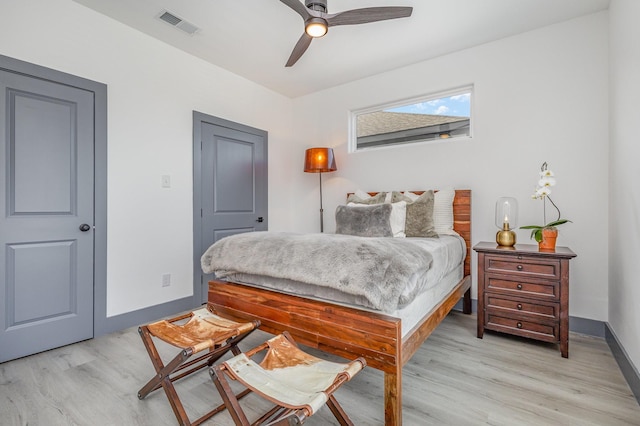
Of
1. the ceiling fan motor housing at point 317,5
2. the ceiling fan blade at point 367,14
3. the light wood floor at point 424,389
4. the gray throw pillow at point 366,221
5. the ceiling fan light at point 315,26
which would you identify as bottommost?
the light wood floor at point 424,389

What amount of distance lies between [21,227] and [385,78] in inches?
143

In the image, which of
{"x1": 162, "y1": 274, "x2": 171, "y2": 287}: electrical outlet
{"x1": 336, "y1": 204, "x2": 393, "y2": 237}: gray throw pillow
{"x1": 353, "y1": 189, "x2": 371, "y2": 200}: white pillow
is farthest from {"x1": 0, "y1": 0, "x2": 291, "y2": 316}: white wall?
{"x1": 353, "y1": 189, "x2": 371, "y2": 200}: white pillow

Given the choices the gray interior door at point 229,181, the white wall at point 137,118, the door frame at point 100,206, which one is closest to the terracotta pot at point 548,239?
the gray interior door at point 229,181

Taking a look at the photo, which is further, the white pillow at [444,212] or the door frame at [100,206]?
the white pillow at [444,212]

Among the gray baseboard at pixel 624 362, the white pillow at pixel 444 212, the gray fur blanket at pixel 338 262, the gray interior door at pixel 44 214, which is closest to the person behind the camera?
the gray fur blanket at pixel 338 262

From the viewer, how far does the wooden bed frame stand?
1.41 m

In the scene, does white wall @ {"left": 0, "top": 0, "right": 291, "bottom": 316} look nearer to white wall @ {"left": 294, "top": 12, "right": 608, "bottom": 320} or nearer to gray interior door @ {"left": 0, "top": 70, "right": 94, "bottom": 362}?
gray interior door @ {"left": 0, "top": 70, "right": 94, "bottom": 362}

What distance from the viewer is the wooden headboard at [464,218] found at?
3.00m

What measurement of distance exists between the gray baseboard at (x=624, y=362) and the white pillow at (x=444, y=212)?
1303 mm

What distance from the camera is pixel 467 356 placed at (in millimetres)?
2143

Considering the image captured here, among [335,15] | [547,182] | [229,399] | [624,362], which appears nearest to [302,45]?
[335,15]

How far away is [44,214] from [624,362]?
402 cm

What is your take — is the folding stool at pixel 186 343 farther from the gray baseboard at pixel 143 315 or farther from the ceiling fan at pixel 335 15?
the ceiling fan at pixel 335 15

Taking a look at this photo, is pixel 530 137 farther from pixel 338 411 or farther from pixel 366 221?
pixel 338 411
